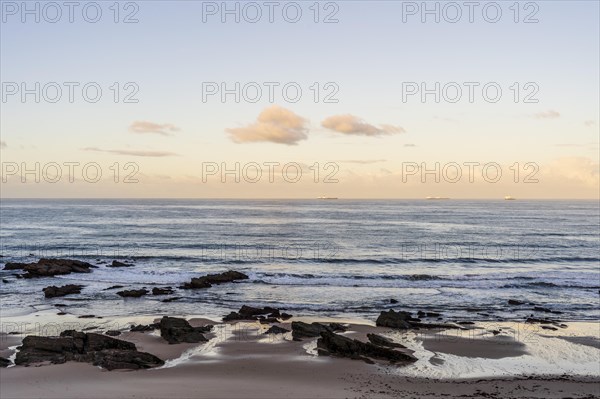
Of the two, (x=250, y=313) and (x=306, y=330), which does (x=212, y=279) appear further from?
Answer: (x=306, y=330)

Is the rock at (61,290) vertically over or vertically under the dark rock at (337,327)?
over

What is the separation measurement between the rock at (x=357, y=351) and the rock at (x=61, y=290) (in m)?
21.7

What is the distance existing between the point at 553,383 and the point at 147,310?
2296cm

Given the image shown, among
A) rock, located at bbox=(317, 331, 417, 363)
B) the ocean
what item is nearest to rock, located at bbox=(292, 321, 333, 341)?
rock, located at bbox=(317, 331, 417, 363)

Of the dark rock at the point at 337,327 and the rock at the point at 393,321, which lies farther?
the rock at the point at 393,321

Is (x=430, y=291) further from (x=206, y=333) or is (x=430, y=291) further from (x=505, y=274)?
(x=206, y=333)

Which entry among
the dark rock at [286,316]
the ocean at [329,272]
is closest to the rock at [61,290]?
the ocean at [329,272]

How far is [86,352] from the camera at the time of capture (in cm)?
2103

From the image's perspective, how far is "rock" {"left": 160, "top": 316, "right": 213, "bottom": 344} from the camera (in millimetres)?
23906

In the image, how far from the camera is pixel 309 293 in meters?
37.8

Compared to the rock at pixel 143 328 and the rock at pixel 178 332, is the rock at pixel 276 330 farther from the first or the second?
the rock at pixel 143 328

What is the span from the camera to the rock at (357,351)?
21.5 meters

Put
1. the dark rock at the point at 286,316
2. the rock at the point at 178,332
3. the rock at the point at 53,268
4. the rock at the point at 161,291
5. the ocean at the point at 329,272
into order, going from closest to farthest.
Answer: the rock at the point at 178,332
the dark rock at the point at 286,316
the ocean at the point at 329,272
the rock at the point at 161,291
the rock at the point at 53,268

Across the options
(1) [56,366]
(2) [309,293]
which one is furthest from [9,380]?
(2) [309,293]
